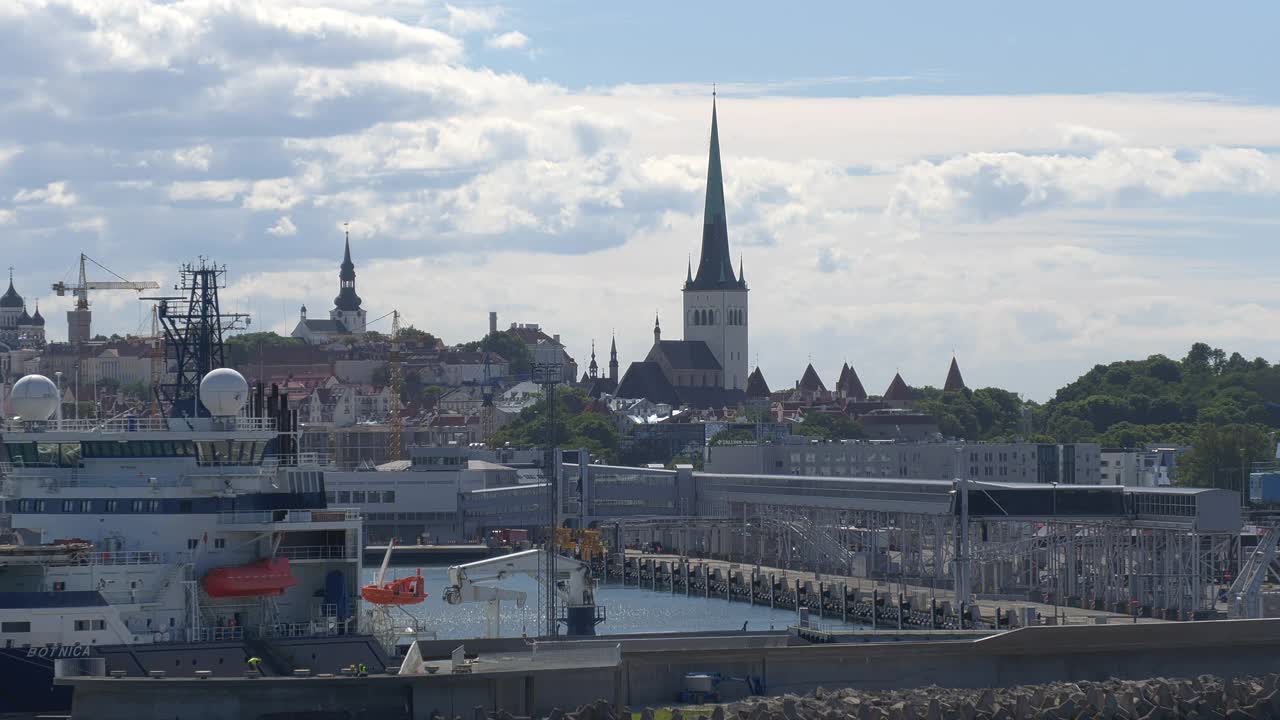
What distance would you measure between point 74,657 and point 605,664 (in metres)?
10.9

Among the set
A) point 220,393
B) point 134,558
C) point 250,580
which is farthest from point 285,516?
point 134,558

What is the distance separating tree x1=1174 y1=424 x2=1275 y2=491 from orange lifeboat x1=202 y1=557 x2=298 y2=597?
110 metres

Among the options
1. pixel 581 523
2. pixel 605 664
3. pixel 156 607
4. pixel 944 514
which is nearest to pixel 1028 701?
pixel 605 664

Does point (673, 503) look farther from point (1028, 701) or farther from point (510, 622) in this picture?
point (1028, 701)

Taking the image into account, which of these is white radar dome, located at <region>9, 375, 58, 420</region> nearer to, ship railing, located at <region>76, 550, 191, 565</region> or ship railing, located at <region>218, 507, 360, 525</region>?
ship railing, located at <region>76, 550, 191, 565</region>

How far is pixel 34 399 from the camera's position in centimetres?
5166

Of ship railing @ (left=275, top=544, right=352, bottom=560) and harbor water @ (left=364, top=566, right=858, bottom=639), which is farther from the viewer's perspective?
harbor water @ (left=364, top=566, right=858, bottom=639)

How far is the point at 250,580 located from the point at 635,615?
153 feet

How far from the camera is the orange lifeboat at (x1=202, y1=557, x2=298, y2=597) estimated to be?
4731 centimetres

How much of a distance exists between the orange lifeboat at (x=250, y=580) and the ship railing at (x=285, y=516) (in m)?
1.02

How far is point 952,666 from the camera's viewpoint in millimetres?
48219

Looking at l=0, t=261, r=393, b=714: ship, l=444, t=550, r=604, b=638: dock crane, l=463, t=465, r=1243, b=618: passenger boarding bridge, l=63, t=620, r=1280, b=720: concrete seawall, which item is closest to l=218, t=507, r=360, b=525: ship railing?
l=0, t=261, r=393, b=714: ship

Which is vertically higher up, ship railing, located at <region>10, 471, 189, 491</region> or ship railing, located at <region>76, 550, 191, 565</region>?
ship railing, located at <region>10, 471, 189, 491</region>

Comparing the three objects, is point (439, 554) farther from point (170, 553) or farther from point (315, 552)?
point (170, 553)
